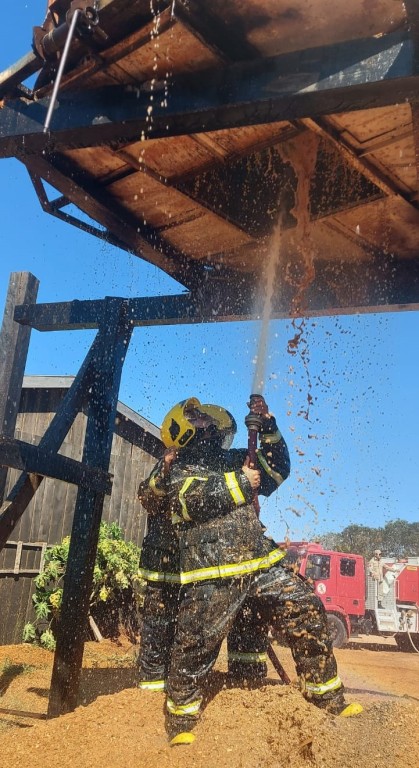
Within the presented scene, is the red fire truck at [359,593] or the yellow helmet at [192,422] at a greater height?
the yellow helmet at [192,422]

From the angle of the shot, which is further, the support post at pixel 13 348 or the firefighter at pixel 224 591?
the support post at pixel 13 348

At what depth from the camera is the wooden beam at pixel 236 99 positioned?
2.48 m

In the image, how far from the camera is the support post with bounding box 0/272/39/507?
514 cm

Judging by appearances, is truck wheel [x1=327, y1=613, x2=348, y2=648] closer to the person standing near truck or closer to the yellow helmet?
the person standing near truck

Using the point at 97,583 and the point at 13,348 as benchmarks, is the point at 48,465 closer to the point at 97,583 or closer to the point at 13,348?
the point at 13,348

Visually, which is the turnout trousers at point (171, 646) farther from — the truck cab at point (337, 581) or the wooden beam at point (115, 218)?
the truck cab at point (337, 581)

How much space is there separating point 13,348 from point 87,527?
5.49ft

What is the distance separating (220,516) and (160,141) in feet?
7.93

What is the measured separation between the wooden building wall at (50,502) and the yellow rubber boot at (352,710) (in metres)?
6.15

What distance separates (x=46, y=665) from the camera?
783cm

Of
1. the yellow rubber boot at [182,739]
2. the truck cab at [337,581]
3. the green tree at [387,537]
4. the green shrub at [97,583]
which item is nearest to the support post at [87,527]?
the yellow rubber boot at [182,739]

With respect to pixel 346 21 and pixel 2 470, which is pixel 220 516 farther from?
pixel 346 21

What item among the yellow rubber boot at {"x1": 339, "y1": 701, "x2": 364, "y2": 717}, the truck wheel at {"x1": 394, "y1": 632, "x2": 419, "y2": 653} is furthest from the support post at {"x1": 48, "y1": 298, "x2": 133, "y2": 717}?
the truck wheel at {"x1": 394, "y1": 632, "x2": 419, "y2": 653}

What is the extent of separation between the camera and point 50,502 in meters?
10.5
